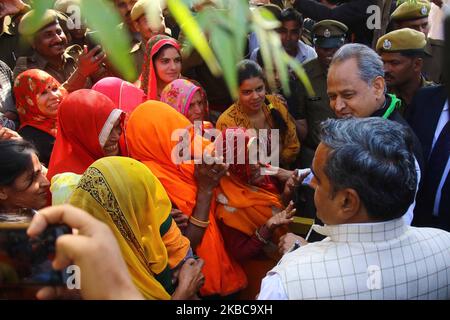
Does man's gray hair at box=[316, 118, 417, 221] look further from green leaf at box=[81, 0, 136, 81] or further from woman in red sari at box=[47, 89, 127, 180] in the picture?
woman in red sari at box=[47, 89, 127, 180]

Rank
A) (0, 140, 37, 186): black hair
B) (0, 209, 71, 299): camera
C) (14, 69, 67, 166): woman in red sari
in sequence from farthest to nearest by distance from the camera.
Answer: (14, 69, 67, 166): woman in red sari < (0, 140, 37, 186): black hair < (0, 209, 71, 299): camera

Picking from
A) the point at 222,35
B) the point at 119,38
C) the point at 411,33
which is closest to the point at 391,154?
the point at 222,35

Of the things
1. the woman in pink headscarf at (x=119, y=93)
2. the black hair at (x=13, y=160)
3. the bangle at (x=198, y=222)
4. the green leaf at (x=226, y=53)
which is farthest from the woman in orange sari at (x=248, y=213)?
the green leaf at (x=226, y=53)

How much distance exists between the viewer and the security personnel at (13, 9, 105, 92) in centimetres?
365

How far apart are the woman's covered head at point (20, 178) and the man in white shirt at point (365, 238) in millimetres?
1257

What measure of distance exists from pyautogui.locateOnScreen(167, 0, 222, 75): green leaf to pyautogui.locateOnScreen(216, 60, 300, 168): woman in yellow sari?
8.80 feet

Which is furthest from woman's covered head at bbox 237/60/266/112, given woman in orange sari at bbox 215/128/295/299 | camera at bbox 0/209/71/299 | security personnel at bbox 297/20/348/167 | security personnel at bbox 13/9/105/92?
camera at bbox 0/209/71/299

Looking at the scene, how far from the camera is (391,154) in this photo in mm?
1668

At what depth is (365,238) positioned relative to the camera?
1653mm

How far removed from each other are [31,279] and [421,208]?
6.65 ft

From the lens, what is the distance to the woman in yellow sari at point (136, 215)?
2127 mm

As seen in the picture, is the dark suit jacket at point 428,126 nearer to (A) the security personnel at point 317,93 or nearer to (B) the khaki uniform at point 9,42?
(A) the security personnel at point 317,93

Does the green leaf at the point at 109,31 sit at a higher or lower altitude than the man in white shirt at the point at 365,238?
higher

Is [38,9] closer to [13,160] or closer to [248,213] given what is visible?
[13,160]
